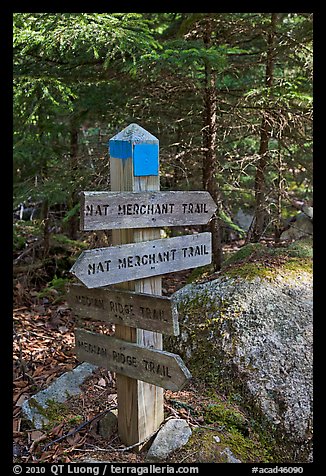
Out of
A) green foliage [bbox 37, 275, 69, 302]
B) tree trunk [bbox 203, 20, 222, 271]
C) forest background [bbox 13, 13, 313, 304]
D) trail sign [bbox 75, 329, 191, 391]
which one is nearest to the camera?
trail sign [bbox 75, 329, 191, 391]

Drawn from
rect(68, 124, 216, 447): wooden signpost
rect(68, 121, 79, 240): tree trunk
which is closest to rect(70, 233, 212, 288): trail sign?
rect(68, 124, 216, 447): wooden signpost

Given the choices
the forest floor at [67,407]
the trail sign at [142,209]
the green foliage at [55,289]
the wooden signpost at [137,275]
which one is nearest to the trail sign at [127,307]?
the wooden signpost at [137,275]

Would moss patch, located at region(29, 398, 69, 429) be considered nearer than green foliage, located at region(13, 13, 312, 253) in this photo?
Yes

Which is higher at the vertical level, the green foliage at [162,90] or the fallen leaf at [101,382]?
the green foliage at [162,90]

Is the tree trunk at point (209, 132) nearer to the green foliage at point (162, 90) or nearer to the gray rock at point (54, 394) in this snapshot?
the green foliage at point (162, 90)

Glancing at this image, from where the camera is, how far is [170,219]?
12.8ft

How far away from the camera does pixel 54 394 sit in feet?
15.3

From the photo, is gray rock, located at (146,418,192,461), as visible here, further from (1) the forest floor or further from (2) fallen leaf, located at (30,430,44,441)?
(2) fallen leaf, located at (30,430,44,441)

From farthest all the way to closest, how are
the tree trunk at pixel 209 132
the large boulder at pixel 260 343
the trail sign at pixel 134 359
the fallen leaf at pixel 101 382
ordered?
1. the tree trunk at pixel 209 132
2. the fallen leaf at pixel 101 382
3. the large boulder at pixel 260 343
4. the trail sign at pixel 134 359

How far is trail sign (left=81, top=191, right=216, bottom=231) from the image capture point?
3.43 metres

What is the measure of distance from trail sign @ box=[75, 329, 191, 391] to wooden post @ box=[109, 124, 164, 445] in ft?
0.32

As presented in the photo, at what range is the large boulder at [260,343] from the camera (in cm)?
450

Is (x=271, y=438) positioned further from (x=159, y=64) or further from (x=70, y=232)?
(x=70, y=232)

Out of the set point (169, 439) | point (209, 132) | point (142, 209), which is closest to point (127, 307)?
point (142, 209)
